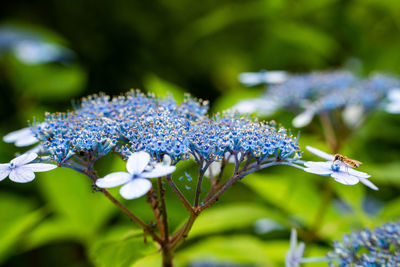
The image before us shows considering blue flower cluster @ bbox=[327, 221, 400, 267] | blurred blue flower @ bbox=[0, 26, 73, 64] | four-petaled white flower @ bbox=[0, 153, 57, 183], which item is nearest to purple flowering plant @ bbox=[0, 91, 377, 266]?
four-petaled white flower @ bbox=[0, 153, 57, 183]

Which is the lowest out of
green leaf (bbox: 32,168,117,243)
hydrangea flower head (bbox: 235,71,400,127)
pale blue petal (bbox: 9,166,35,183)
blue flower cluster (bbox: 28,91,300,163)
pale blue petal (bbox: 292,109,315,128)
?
green leaf (bbox: 32,168,117,243)

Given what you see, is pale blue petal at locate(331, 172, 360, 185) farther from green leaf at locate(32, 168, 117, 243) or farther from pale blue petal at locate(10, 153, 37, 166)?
green leaf at locate(32, 168, 117, 243)

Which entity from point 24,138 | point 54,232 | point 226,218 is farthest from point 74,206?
point 24,138

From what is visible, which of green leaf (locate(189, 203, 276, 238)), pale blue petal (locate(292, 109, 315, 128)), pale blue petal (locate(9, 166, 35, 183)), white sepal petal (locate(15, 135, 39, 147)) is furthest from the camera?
green leaf (locate(189, 203, 276, 238))

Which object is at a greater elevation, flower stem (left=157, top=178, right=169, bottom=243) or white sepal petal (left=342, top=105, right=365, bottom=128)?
white sepal petal (left=342, top=105, right=365, bottom=128)

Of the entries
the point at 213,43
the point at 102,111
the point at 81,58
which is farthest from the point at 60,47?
the point at 102,111

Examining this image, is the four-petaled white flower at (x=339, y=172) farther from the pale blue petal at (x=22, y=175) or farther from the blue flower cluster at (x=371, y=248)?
the pale blue petal at (x=22, y=175)

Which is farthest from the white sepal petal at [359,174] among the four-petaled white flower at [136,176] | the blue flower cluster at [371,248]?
the four-petaled white flower at [136,176]
